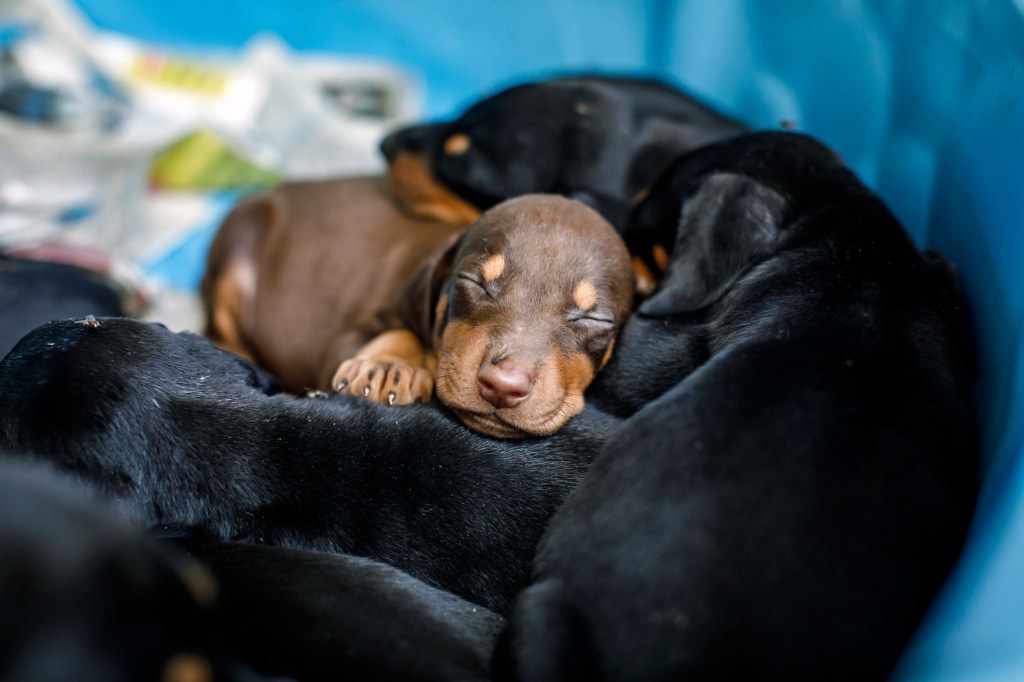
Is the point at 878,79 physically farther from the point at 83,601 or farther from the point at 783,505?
the point at 83,601

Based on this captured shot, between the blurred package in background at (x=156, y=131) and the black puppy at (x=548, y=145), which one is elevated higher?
the black puppy at (x=548, y=145)

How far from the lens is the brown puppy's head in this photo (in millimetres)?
2492

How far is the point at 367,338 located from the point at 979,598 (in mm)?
2230

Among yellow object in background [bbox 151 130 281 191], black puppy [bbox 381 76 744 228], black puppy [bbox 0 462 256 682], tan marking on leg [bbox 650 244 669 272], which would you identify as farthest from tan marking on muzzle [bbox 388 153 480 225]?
black puppy [bbox 0 462 256 682]

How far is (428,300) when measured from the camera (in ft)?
10.1

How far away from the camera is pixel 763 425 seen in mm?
2027

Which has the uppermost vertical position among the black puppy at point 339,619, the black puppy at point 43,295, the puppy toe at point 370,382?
→ the black puppy at point 339,619

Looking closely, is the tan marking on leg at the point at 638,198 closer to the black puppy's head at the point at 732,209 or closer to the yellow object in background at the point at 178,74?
the black puppy's head at the point at 732,209

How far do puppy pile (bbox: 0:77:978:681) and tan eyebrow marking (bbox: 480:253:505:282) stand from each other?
0.02 meters

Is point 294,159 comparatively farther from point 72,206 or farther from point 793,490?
point 793,490

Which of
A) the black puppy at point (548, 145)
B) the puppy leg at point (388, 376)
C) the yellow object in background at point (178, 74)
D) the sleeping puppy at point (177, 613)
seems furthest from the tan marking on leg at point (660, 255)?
the yellow object in background at point (178, 74)

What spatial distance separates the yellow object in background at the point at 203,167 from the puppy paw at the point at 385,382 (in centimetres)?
273

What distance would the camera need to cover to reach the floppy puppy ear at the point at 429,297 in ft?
9.96

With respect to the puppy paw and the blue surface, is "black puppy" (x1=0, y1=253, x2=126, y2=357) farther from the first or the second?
the blue surface
